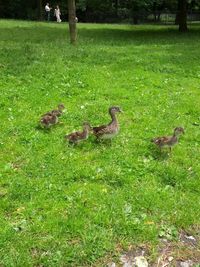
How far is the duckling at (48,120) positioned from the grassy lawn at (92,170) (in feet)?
0.59

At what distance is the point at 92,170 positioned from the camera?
9.29 m

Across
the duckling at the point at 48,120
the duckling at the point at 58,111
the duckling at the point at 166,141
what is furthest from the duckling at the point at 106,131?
the duckling at the point at 58,111

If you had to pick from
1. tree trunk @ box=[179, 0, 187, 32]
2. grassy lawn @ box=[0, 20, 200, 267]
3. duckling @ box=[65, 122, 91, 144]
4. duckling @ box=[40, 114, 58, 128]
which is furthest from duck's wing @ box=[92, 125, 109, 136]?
tree trunk @ box=[179, 0, 187, 32]

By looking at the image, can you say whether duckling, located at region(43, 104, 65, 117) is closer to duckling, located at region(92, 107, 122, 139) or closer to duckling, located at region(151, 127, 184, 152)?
duckling, located at region(92, 107, 122, 139)

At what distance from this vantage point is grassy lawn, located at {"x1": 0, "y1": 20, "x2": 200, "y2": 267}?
7.21m

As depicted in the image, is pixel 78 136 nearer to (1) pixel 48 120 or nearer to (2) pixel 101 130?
(2) pixel 101 130

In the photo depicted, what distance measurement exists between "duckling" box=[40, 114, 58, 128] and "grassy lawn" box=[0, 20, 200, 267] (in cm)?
18

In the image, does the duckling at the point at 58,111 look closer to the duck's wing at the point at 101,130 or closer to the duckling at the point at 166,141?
the duck's wing at the point at 101,130

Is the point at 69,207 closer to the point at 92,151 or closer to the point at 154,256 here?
the point at 154,256

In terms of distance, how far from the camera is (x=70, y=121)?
1212 cm

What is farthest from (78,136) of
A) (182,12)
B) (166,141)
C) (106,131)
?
(182,12)

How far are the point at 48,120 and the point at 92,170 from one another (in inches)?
96.0

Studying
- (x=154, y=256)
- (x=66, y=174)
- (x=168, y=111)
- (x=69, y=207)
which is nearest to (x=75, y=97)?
(x=168, y=111)

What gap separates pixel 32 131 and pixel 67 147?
1.40m
